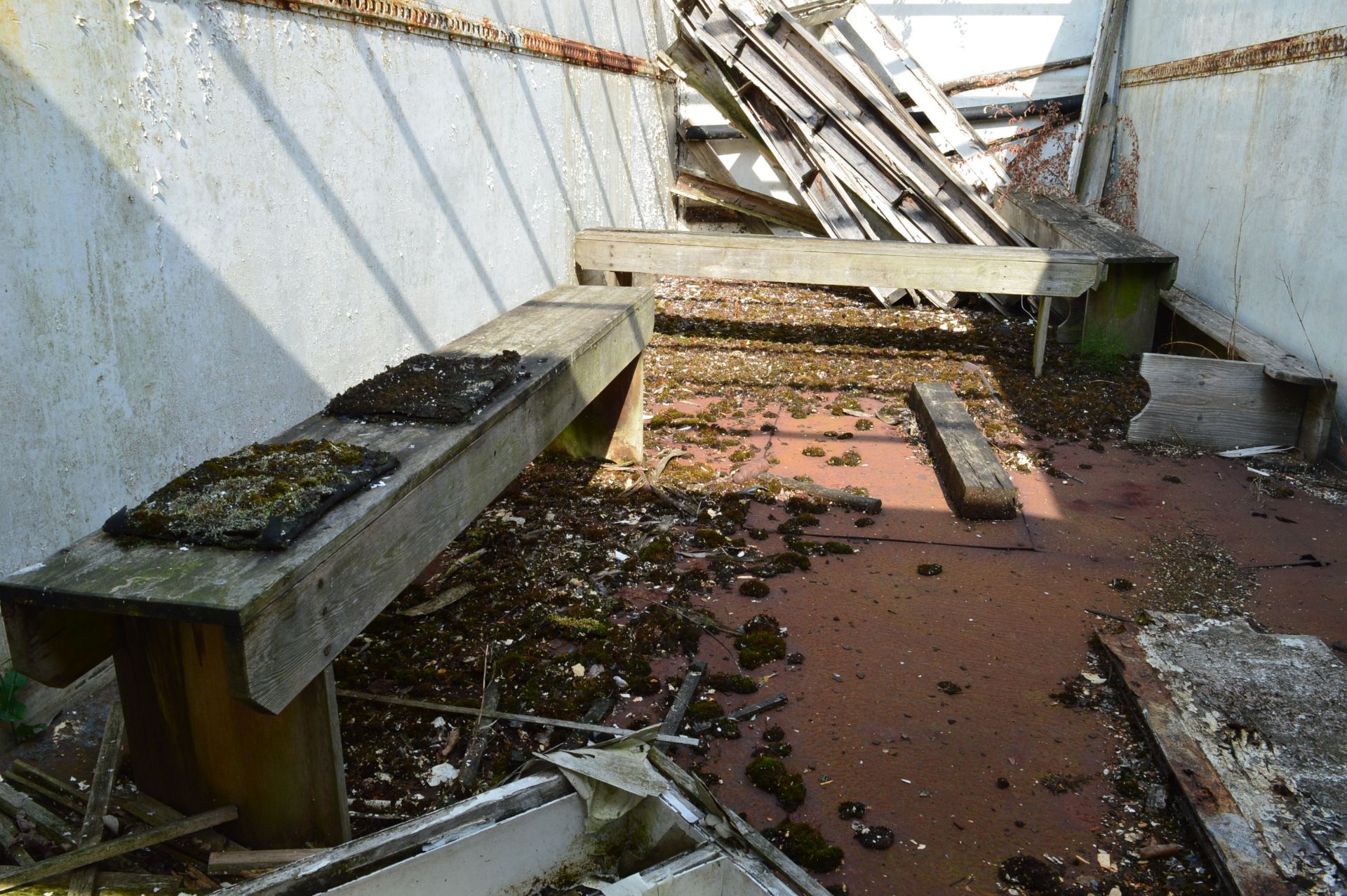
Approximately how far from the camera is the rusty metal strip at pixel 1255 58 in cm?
509

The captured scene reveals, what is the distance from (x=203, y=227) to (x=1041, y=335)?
194 inches

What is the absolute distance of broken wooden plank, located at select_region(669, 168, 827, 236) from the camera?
8.84 metres

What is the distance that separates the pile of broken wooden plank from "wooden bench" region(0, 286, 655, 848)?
571 centimetres

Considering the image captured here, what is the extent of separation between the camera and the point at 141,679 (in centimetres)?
211

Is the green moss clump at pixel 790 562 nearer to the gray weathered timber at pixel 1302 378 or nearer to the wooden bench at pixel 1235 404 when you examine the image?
the wooden bench at pixel 1235 404

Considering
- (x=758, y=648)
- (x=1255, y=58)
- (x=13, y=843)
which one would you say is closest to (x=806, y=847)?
(x=758, y=648)

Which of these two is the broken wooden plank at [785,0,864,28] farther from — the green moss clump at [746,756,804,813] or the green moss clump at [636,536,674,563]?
the green moss clump at [746,756,804,813]

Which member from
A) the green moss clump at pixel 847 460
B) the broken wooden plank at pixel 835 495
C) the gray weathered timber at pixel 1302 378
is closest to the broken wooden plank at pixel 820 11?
the gray weathered timber at pixel 1302 378

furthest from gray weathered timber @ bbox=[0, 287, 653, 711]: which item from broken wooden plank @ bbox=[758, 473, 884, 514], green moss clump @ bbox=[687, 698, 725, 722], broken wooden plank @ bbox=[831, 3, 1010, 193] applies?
broken wooden plank @ bbox=[831, 3, 1010, 193]

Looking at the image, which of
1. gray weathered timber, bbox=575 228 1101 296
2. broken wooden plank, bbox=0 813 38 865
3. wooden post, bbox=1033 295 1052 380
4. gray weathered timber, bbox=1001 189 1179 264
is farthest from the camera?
gray weathered timber, bbox=1001 189 1179 264

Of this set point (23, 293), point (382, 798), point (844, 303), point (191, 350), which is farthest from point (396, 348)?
point (844, 303)

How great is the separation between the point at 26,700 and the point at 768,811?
1.95m

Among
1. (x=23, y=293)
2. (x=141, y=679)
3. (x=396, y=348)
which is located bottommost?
(x=141, y=679)

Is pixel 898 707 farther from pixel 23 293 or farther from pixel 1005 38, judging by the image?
pixel 1005 38
